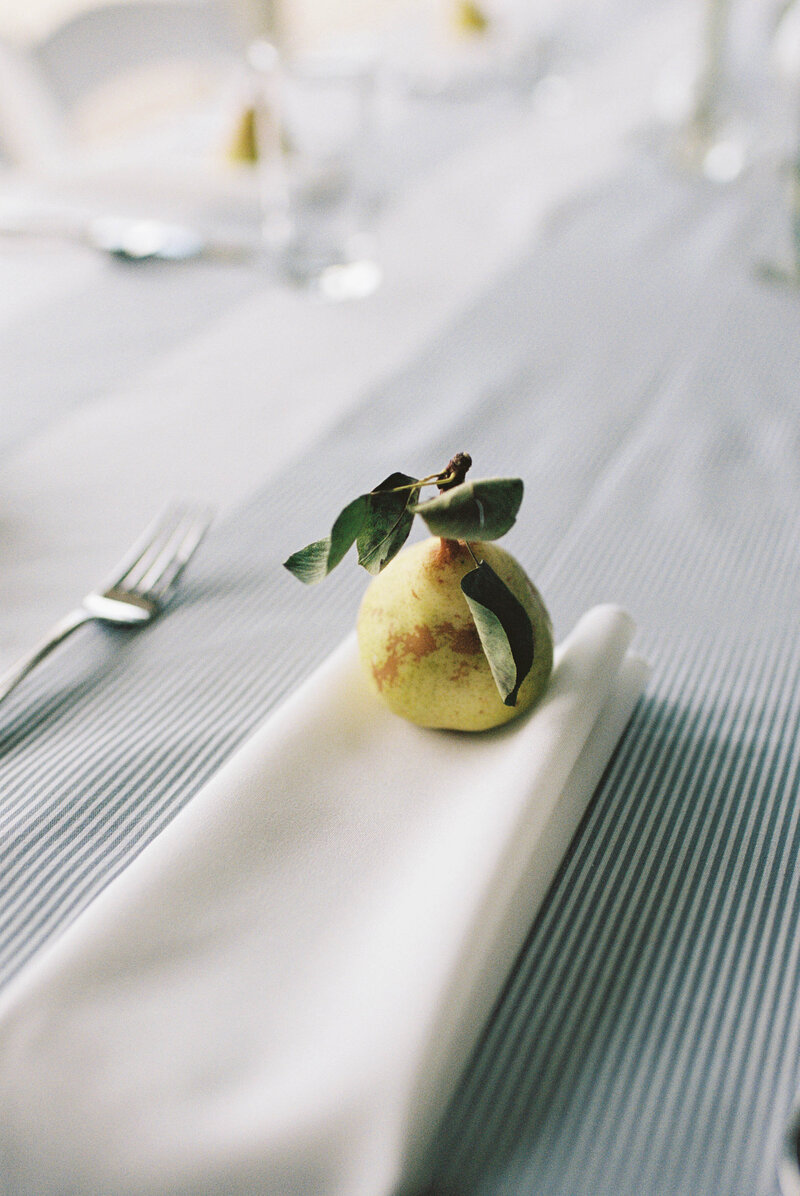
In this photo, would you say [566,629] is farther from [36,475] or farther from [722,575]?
[36,475]

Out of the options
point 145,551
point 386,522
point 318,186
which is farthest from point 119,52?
point 386,522

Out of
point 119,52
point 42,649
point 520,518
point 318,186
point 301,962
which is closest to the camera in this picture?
point 301,962

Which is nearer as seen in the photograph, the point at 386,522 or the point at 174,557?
the point at 386,522

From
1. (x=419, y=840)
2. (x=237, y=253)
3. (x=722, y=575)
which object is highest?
(x=237, y=253)

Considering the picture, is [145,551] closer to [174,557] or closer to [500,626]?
[174,557]

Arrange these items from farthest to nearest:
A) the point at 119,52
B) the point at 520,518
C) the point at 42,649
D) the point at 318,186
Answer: the point at 119,52
the point at 318,186
the point at 520,518
the point at 42,649

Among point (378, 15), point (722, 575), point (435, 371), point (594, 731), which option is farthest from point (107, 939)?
point (378, 15)

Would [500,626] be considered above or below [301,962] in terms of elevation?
above
